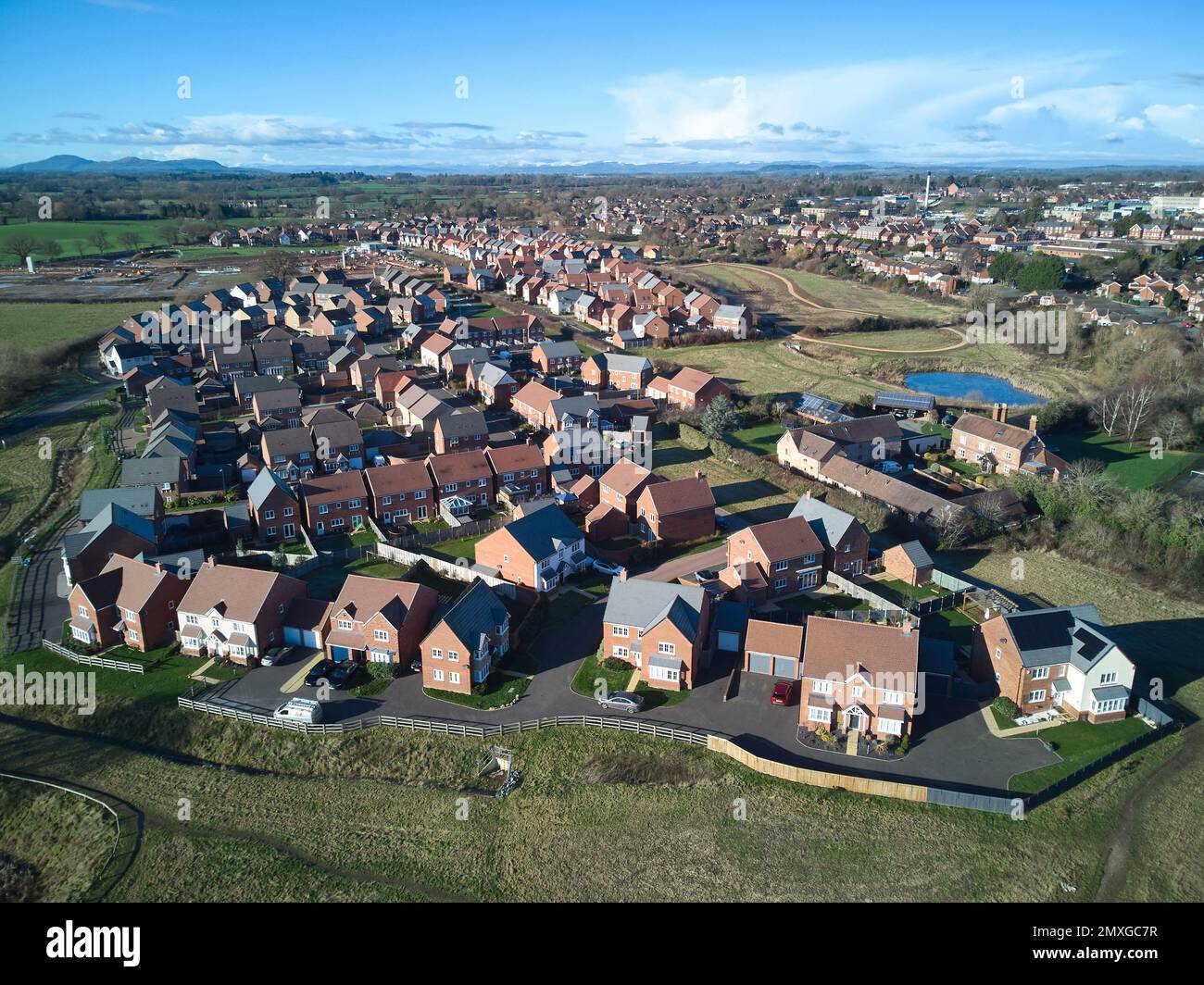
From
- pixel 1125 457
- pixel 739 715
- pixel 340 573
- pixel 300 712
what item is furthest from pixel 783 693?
pixel 1125 457

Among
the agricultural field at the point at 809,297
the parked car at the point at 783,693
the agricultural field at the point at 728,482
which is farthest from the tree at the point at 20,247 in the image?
the parked car at the point at 783,693

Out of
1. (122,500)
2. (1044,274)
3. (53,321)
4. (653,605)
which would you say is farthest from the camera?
(1044,274)

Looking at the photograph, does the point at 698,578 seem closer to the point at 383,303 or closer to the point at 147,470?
the point at 147,470

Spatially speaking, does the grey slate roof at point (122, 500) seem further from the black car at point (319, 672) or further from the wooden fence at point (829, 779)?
the wooden fence at point (829, 779)

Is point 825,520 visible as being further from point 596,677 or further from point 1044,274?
point 1044,274

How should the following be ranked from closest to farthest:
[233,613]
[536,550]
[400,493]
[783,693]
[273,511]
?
[783,693] < [233,613] < [536,550] < [273,511] < [400,493]

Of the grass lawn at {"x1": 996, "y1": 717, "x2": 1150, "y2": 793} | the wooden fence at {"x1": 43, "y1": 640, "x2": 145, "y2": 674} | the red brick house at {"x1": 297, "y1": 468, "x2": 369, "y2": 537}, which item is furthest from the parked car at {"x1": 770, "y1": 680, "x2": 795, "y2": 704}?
the red brick house at {"x1": 297, "y1": 468, "x2": 369, "y2": 537}

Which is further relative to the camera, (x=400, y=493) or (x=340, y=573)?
(x=400, y=493)
